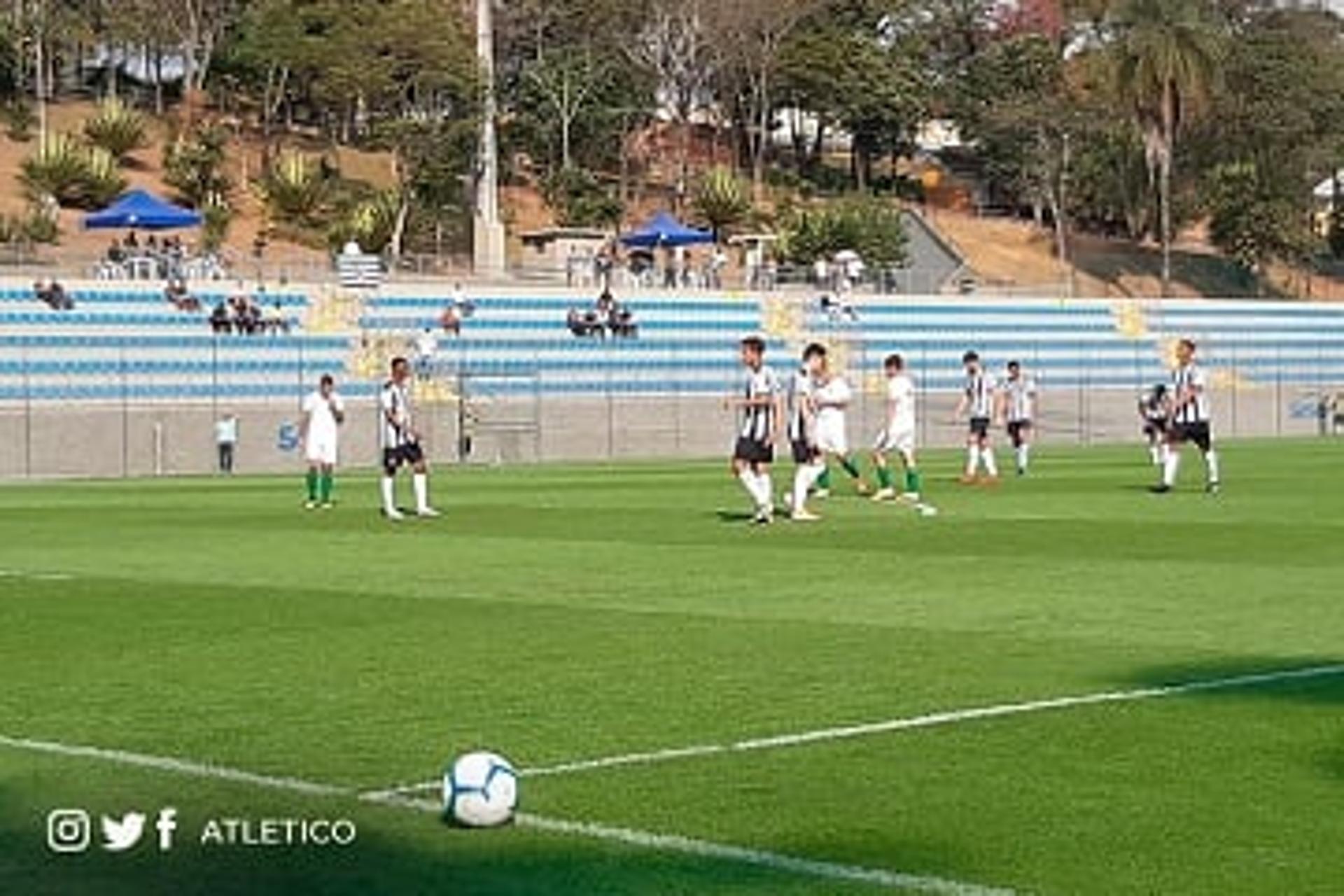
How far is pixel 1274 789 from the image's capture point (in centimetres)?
934

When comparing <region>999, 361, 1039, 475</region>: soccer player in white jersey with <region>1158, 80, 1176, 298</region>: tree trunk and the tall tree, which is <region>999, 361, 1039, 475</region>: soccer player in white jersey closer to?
<region>1158, 80, 1176, 298</region>: tree trunk

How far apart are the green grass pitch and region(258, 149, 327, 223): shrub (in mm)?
56073

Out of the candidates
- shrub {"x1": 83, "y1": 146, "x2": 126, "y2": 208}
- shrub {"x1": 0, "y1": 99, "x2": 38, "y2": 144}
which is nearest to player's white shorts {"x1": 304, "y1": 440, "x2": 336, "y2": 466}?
shrub {"x1": 83, "y1": 146, "x2": 126, "y2": 208}

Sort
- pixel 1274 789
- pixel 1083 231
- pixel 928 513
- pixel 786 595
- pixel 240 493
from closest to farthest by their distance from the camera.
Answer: pixel 1274 789 → pixel 786 595 → pixel 928 513 → pixel 240 493 → pixel 1083 231

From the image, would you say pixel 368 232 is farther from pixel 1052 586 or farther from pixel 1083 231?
pixel 1052 586

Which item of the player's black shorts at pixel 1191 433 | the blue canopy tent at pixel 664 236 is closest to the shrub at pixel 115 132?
the blue canopy tent at pixel 664 236

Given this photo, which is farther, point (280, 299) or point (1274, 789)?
point (280, 299)

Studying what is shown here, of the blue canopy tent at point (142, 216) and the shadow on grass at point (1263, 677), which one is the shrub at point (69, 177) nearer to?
the blue canopy tent at point (142, 216)

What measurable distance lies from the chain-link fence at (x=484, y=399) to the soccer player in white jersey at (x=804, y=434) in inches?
1047

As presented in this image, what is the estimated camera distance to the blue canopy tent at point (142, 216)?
6119cm

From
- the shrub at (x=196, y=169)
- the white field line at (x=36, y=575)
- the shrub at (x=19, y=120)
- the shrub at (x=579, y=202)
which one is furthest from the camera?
the shrub at (x=579, y=202)

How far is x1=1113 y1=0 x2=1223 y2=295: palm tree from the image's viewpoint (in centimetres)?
9494

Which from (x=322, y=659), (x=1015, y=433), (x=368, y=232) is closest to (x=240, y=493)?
(x=1015, y=433)

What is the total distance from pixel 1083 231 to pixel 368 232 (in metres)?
45.1
